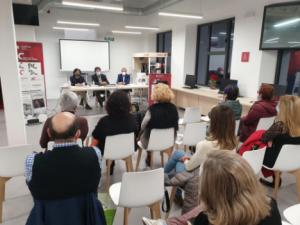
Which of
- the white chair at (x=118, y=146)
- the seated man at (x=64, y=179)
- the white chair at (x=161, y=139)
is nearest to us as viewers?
the seated man at (x=64, y=179)

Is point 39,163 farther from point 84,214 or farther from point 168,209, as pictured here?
point 168,209

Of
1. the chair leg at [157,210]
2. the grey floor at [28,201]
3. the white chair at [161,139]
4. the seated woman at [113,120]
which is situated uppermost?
the seated woman at [113,120]

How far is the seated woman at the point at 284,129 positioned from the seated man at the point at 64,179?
6.43 feet

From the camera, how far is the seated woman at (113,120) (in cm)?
272

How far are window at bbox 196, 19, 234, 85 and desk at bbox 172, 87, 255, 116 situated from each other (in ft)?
2.08

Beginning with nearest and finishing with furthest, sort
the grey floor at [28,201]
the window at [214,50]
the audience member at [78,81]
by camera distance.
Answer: the grey floor at [28,201] < the window at [214,50] < the audience member at [78,81]

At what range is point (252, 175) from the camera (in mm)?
1019

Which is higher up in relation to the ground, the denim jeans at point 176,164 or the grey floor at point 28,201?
the denim jeans at point 176,164

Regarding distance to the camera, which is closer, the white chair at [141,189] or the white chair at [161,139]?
the white chair at [141,189]

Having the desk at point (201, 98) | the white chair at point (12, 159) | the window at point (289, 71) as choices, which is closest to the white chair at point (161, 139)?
the white chair at point (12, 159)

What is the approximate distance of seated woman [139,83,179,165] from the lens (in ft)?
10.3

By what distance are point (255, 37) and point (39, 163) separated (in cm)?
549

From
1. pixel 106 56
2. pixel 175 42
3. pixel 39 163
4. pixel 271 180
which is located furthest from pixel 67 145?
pixel 106 56

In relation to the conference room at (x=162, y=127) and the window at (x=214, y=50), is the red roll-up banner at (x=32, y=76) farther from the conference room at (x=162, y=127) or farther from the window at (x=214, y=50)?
the window at (x=214, y=50)
